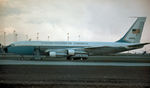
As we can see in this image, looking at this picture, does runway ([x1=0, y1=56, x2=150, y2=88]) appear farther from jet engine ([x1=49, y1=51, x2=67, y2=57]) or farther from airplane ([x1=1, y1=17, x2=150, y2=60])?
airplane ([x1=1, y1=17, x2=150, y2=60])

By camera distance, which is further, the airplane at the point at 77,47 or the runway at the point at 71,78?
the airplane at the point at 77,47

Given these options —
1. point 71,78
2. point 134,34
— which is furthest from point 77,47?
point 71,78

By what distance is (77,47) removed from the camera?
40.8 metres

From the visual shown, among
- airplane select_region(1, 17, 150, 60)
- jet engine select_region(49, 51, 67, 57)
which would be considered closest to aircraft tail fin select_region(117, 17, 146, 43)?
airplane select_region(1, 17, 150, 60)

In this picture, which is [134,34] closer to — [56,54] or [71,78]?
[56,54]

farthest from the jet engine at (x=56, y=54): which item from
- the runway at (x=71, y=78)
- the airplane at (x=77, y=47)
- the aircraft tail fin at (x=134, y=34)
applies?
the runway at (x=71, y=78)

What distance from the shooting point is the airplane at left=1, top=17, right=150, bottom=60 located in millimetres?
38562

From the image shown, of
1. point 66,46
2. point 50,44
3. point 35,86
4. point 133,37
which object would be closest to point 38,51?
point 50,44

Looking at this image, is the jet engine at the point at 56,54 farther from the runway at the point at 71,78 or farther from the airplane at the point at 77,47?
the runway at the point at 71,78

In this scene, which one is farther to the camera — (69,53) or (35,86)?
(69,53)

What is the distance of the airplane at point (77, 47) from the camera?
38.6 metres

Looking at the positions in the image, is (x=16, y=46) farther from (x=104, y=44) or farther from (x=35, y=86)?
(x=35, y=86)

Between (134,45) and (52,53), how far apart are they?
15.4 m

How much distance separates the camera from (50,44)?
3969 centimetres
